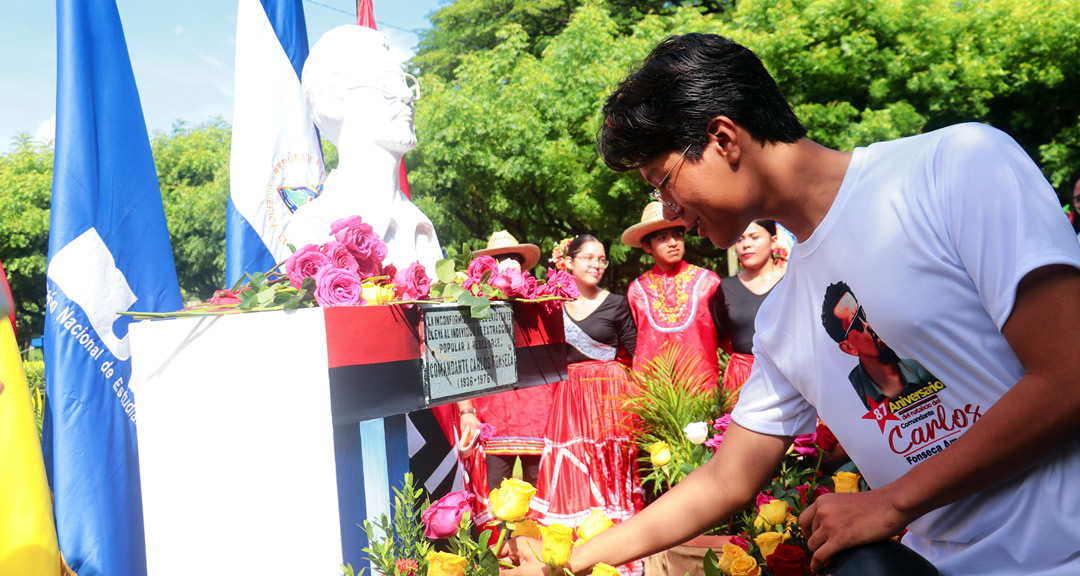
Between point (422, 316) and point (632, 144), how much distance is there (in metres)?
0.95

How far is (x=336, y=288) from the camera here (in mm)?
1883

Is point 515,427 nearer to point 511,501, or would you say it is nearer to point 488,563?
point 488,563

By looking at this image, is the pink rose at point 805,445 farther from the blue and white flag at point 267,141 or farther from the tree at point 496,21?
the tree at point 496,21

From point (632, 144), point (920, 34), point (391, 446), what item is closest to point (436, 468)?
point (391, 446)

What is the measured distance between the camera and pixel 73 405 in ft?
9.80

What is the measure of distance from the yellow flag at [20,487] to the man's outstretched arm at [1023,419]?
1.66m

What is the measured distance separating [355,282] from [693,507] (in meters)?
0.99

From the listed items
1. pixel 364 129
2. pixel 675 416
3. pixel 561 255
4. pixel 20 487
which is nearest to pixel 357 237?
pixel 364 129

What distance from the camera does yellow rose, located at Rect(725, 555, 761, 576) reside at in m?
1.59

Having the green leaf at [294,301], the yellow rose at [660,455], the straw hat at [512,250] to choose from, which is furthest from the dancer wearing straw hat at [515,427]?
the green leaf at [294,301]

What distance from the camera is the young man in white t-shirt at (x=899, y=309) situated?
0.89 metres

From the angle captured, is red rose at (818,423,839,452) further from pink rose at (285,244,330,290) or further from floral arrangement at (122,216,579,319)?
pink rose at (285,244,330,290)

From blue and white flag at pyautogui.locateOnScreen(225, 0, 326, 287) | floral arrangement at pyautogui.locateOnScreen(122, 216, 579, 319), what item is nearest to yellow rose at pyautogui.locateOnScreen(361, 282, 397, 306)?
floral arrangement at pyautogui.locateOnScreen(122, 216, 579, 319)

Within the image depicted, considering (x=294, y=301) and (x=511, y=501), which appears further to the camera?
(x=294, y=301)
